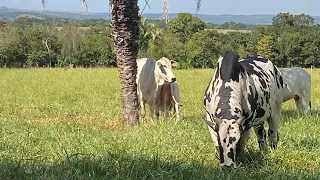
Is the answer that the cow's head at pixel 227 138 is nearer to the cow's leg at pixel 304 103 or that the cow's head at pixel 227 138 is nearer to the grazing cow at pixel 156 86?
the grazing cow at pixel 156 86

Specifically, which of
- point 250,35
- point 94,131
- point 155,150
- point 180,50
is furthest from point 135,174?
point 250,35

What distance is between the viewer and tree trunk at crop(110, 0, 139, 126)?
30.9ft

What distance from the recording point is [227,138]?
5.27m

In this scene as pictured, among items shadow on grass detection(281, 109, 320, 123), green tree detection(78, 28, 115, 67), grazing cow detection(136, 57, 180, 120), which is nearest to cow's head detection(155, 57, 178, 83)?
grazing cow detection(136, 57, 180, 120)

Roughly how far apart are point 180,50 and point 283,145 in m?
43.9

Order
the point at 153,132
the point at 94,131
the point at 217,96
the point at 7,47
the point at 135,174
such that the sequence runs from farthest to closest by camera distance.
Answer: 1. the point at 7,47
2. the point at 94,131
3. the point at 153,132
4. the point at 217,96
5. the point at 135,174

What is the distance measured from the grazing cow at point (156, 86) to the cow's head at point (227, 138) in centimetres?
560

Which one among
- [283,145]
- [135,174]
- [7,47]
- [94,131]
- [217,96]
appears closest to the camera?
[135,174]

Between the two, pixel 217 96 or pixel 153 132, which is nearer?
pixel 217 96

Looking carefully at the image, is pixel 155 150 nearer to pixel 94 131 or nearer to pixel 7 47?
pixel 94 131

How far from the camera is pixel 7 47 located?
4953 cm

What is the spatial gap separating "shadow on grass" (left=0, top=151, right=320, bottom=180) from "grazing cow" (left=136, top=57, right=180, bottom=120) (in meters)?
5.16

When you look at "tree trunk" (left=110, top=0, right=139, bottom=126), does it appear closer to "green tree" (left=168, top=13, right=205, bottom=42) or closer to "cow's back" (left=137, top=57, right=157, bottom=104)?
"cow's back" (left=137, top=57, right=157, bottom=104)

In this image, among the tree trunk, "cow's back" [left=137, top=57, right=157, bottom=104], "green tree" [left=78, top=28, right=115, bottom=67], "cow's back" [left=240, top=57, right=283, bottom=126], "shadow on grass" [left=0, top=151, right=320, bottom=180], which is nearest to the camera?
"shadow on grass" [left=0, top=151, right=320, bottom=180]
